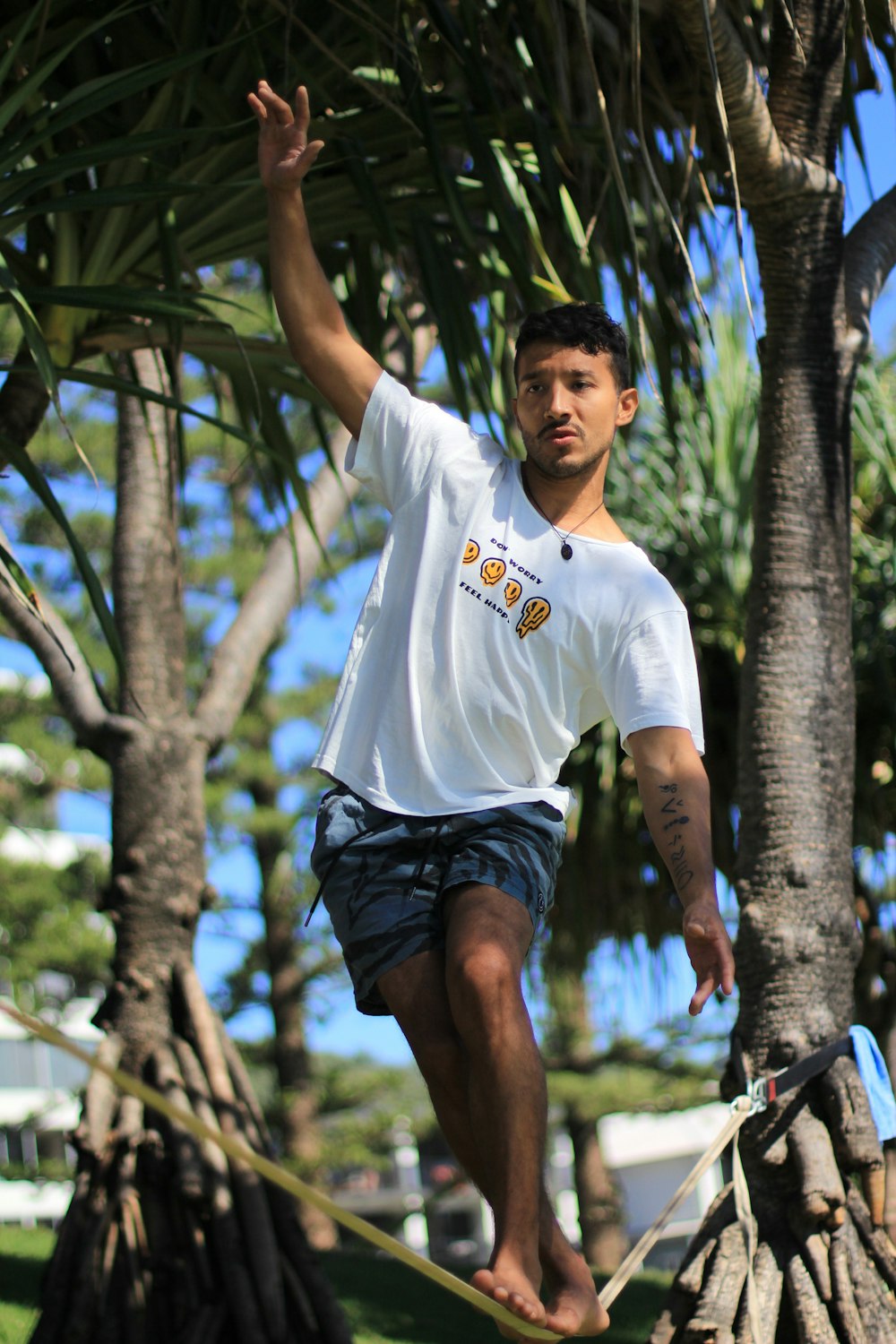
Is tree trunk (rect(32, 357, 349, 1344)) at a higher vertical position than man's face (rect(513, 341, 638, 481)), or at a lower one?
lower

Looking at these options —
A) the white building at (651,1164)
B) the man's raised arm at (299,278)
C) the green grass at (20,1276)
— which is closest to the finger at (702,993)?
the man's raised arm at (299,278)

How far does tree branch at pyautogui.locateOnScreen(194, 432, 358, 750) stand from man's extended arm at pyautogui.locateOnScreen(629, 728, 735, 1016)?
260 centimetres

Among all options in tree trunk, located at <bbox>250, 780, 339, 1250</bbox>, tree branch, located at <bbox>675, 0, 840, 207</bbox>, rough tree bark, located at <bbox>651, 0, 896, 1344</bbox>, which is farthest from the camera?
tree trunk, located at <bbox>250, 780, 339, 1250</bbox>

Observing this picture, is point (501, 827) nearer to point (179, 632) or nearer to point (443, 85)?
point (443, 85)

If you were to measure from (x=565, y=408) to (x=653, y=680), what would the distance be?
42 cm

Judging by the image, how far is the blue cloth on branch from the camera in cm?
302

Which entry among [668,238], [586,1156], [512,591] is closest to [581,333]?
[512,591]

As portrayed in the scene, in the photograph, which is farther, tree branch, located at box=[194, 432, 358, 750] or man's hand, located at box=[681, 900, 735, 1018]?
tree branch, located at box=[194, 432, 358, 750]

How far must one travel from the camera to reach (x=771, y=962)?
3.10 m

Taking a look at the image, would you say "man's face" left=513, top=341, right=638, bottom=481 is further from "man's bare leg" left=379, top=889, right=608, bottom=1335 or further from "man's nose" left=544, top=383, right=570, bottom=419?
"man's bare leg" left=379, top=889, right=608, bottom=1335

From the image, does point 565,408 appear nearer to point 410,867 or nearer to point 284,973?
point 410,867

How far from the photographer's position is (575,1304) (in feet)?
6.18

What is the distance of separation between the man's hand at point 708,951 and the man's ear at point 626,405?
79cm

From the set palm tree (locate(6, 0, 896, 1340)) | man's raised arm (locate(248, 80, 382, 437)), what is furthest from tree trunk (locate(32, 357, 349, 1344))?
man's raised arm (locate(248, 80, 382, 437))
